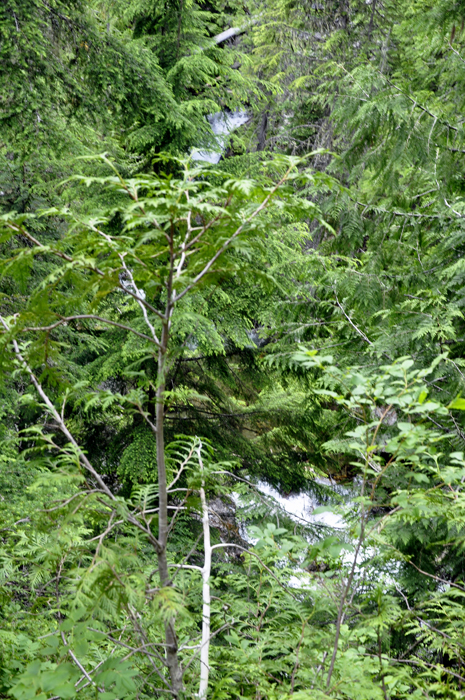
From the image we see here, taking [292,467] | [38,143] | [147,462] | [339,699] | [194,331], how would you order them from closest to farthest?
[339,699], [38,143], [194,331], [147,462], [292,467]

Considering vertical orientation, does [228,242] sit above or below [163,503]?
above

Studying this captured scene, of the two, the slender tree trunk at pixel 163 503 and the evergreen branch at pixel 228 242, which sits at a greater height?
the evergreen branch at pixel 228 242

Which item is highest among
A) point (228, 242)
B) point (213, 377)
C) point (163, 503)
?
point (228, 242)

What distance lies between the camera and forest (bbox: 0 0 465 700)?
122 centimetres

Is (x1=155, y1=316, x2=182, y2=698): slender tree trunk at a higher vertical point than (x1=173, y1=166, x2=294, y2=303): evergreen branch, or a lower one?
lower

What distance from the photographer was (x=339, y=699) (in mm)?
1320

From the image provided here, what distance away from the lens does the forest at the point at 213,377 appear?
1220 mm

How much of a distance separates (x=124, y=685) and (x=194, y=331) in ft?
9.99

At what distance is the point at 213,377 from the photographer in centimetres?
600

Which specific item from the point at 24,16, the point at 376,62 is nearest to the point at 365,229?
the point at 24,16

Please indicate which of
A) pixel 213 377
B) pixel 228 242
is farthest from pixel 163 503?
pixel 213 377

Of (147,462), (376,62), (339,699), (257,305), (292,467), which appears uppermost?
(376,62)

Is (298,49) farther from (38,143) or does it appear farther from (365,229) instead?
(38,143)

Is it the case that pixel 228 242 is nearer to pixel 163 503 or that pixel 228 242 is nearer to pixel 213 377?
pixel 163 503
